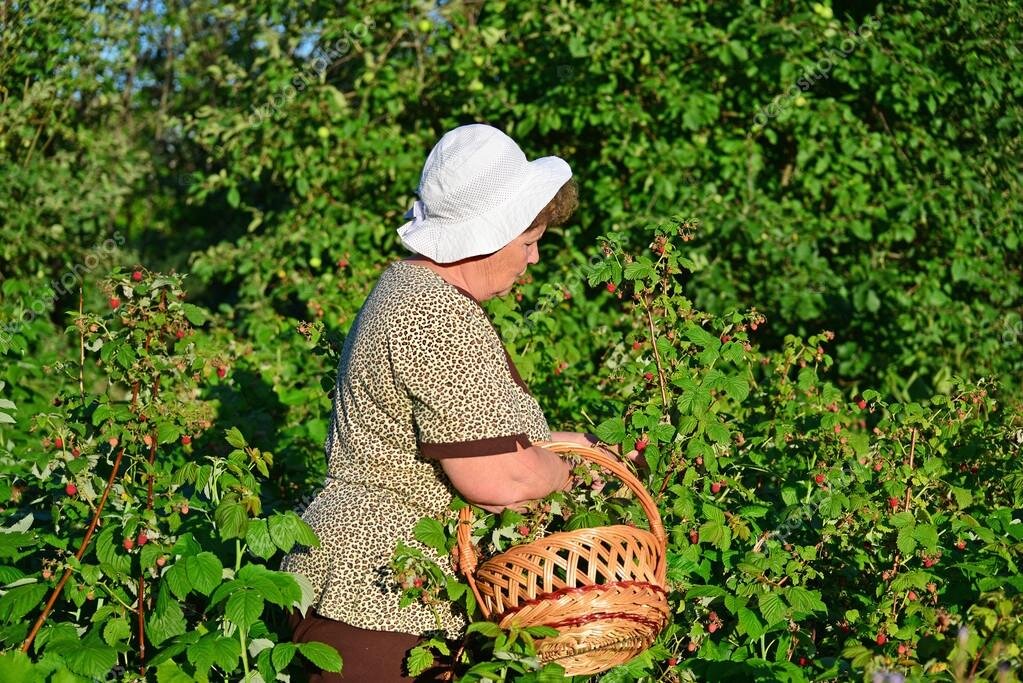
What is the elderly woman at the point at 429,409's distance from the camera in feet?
7.20

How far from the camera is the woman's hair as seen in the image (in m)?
2.40

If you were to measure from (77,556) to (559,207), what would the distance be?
1.37 m

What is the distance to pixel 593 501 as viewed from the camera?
2.57 meters

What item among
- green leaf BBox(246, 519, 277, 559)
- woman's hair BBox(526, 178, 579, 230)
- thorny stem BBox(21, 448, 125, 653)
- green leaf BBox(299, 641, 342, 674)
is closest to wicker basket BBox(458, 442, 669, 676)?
green leaf BBox(299, 641, 342, 674)

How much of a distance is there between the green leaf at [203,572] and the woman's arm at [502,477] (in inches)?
21.9

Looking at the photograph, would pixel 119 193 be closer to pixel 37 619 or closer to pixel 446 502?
pixel 37 619

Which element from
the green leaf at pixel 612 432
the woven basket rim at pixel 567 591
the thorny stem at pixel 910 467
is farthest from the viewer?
the thorny stem at pixel 910 467

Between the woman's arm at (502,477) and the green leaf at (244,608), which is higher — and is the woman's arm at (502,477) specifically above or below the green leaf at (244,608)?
above

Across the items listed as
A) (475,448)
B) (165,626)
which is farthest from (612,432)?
(165,626)

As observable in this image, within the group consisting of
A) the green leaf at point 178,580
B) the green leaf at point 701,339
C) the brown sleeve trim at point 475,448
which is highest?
the brown sleeve trim at point 475,448

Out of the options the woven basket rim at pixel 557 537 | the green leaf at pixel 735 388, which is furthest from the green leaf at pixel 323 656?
the green leaf at pixel 735 388

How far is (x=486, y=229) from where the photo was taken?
2.32m

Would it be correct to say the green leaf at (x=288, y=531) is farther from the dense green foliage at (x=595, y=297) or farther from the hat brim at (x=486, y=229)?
the hat brim at (x=486, y=229)

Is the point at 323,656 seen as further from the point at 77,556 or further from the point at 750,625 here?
the point at 750,625
